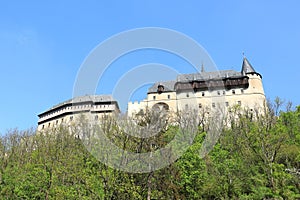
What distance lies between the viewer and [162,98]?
57.2 m

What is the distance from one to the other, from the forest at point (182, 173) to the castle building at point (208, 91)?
25.2 m

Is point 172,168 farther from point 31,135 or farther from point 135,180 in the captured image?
point 31,135

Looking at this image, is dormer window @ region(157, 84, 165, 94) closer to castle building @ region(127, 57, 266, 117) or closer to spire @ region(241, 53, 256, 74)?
castle building @ region(127, 57, 266, 117)

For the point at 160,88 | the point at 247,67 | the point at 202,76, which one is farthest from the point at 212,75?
the point at 160,88

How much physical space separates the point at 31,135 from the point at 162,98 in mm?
26633

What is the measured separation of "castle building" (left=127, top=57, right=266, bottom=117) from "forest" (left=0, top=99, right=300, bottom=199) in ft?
82.8

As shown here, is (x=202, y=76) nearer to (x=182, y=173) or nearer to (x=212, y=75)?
(x=212, y=75)

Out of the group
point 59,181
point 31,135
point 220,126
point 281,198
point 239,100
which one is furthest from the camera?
point 239,100

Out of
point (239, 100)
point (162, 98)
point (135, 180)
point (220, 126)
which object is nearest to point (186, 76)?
point (162, 98)

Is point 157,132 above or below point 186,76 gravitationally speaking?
below

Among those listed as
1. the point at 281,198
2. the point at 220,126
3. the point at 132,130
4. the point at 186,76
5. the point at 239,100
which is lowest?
the point at 281,198

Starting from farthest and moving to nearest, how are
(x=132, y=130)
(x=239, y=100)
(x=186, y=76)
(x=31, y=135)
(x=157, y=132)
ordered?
(x=186, y=76) → (x=239, y=100) → (x=31, y=135) → (x=157, y=132) → (x=132, y=130)

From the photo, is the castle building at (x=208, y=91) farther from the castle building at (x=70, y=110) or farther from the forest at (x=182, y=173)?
the forest at (x=182, y=173)

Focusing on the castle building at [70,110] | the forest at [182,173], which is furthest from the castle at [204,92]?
the forest at [182,173]
